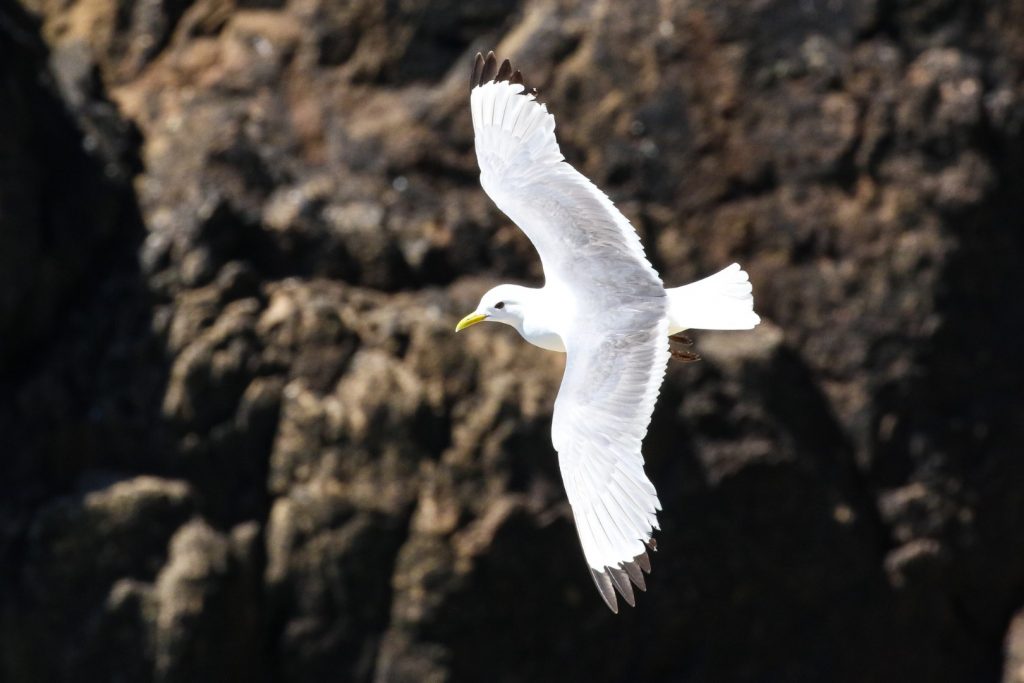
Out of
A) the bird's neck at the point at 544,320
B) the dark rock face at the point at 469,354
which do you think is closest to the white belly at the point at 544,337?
the bird's neck at the point at 544,320

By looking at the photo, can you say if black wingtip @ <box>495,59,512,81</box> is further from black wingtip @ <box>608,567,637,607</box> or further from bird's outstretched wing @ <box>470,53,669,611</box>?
black wingtip @ <box>608,567,637,607</box>

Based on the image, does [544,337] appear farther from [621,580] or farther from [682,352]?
[621,580]

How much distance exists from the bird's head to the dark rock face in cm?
144

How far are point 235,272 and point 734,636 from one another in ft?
8.03

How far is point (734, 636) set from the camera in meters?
7.11

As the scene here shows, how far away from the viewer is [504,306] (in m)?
5.40

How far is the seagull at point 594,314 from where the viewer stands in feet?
15.1

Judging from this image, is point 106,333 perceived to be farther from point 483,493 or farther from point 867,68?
point 867,68

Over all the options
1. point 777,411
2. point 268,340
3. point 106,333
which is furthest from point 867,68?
point 106,333

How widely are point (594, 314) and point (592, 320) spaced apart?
3 cm

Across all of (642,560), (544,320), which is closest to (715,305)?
(544,320)

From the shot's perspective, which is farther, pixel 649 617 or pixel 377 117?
pixel 377 117

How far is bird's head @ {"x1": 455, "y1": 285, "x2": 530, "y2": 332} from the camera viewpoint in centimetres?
535

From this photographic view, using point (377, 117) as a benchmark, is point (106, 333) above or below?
below
